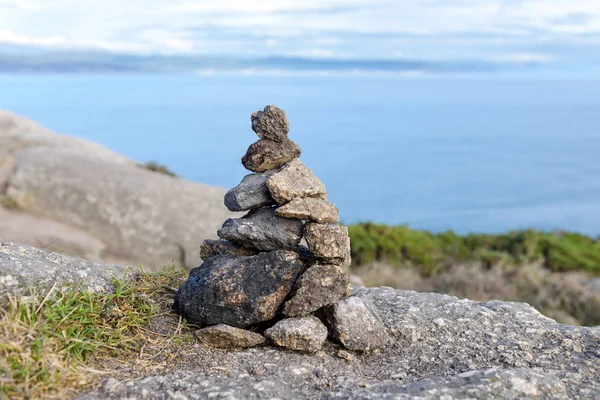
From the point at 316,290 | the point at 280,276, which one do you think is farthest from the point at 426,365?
the point at 280,276

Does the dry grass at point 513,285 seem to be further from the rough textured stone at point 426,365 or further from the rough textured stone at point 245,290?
the rough textured stone at point 245,290

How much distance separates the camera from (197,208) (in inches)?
725

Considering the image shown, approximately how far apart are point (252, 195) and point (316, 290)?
106 centimetres

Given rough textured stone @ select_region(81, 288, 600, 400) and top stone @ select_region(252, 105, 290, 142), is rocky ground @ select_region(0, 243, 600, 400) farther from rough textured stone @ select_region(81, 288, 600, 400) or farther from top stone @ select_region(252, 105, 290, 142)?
top stone @ select_region(252, 105, 290, 142)

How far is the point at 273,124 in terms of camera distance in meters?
5.76

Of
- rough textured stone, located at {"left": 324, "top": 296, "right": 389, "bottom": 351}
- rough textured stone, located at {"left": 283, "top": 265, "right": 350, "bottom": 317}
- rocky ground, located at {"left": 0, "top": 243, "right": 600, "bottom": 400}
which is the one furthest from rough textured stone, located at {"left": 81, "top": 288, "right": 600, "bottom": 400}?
rough textured stone, located at {"left": 283, "top": 265, "right": 350, "bottom": 317}

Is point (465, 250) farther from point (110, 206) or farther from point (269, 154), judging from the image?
point (269, 154)

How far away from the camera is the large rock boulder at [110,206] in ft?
55.7

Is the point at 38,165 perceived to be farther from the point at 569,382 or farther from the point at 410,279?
the point at 569,382

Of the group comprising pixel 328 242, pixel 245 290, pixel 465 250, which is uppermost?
pixel 328 242

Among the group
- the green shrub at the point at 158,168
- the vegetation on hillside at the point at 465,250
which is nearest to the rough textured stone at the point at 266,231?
the vegetation on hillside at the point at 465,250

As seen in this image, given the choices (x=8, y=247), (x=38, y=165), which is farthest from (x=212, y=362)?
(x=38, y=165)

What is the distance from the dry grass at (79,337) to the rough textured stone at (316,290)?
0.94 metres

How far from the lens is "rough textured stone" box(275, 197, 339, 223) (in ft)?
17.7
